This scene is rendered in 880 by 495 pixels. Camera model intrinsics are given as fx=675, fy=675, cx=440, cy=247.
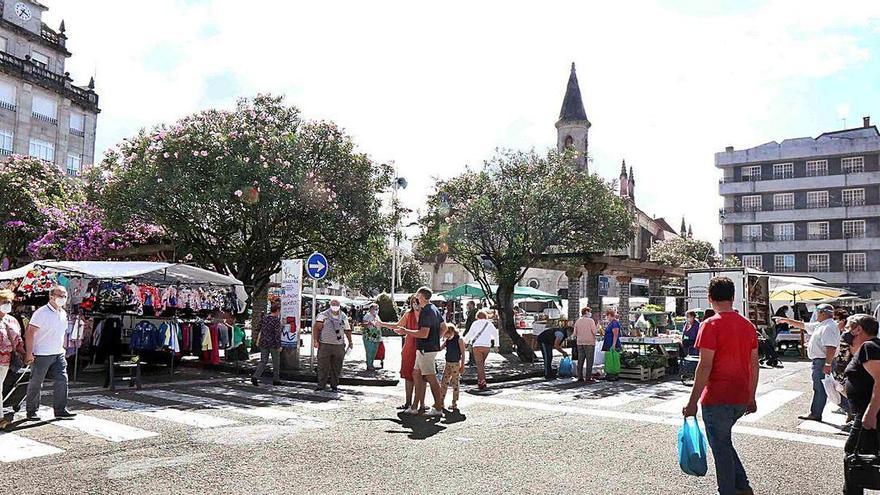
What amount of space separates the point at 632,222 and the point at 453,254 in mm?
5441

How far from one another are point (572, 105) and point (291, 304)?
1853 inches

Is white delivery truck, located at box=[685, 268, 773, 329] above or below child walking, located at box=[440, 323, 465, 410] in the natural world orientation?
above

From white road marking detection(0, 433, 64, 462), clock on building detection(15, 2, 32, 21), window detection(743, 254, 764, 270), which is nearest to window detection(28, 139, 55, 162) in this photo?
clock on building detection(15, 2, 32, 21)

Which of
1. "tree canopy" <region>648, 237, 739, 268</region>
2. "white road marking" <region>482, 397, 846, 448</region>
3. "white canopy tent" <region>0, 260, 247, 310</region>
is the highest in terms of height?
"tree canopy" <region>648, 237, 739, 268</region>

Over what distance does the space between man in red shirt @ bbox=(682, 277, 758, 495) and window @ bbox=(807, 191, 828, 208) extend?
61106mm

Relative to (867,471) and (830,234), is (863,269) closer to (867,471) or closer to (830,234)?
(830,234)

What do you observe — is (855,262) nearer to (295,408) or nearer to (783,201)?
(783,201)

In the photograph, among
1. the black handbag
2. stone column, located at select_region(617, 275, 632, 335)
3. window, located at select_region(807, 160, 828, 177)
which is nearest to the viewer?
the black handbag

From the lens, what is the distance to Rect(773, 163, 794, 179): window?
59500 millimetres

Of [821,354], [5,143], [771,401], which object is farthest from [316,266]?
[5,143]

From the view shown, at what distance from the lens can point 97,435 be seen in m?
7.79

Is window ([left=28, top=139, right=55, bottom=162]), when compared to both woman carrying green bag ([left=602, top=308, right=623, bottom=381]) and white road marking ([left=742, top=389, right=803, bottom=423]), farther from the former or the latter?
white road marking ([left=742, top=389, right=803, bottom=423])

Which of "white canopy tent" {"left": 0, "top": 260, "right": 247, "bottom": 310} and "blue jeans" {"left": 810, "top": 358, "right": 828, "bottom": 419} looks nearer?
"blue jeans" {"left": 810, "top": 358, "right": 828, "bottom": 419}

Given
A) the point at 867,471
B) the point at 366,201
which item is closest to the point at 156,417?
the point at 867,471
